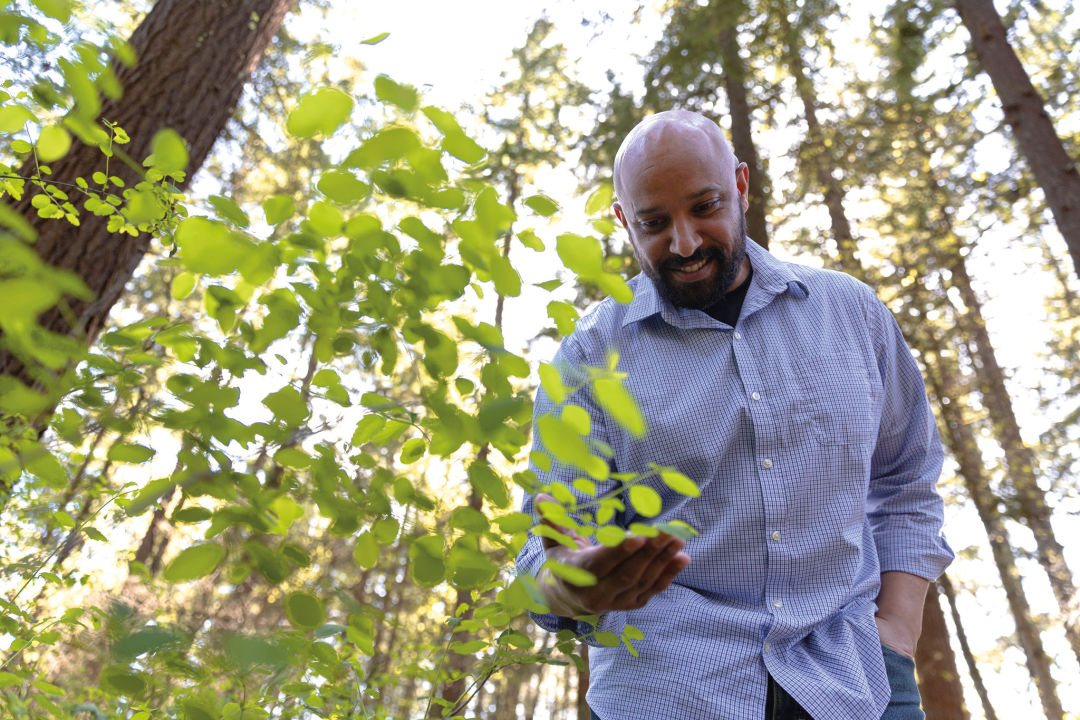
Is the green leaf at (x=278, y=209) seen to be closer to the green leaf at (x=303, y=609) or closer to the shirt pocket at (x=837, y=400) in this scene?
the green leaf at (x=303, y=609)

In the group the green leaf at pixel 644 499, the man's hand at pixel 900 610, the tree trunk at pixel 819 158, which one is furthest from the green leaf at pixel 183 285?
the tree trunk at pixel 819 158

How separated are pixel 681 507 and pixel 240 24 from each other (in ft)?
12.3

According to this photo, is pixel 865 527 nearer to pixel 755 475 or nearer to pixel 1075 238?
pixel 755 475

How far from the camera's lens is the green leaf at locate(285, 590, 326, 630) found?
2.78ft

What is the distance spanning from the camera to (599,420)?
5.77ft

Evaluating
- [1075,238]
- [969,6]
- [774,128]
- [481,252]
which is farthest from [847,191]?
[481,252]

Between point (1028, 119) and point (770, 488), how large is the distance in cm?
629

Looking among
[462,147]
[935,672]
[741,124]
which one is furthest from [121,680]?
[741,124]

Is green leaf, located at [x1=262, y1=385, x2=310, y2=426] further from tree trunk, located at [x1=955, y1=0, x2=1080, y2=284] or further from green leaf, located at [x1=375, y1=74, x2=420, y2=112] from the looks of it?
tree trunk, located at [x1=955, y1=0, x2=1080, y2=284]

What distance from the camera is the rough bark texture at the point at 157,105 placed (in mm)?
3117

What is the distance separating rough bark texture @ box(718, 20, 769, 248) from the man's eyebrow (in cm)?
462

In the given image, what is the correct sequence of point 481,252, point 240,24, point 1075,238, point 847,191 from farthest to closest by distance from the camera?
1. point 847,191
2. point 1075,238
3. point 240,24
4. point 481,252

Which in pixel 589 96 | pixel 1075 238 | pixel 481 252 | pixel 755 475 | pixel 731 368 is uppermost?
pixel 589 96

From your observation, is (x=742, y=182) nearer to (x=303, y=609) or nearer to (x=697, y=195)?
(x=697, y=195)
